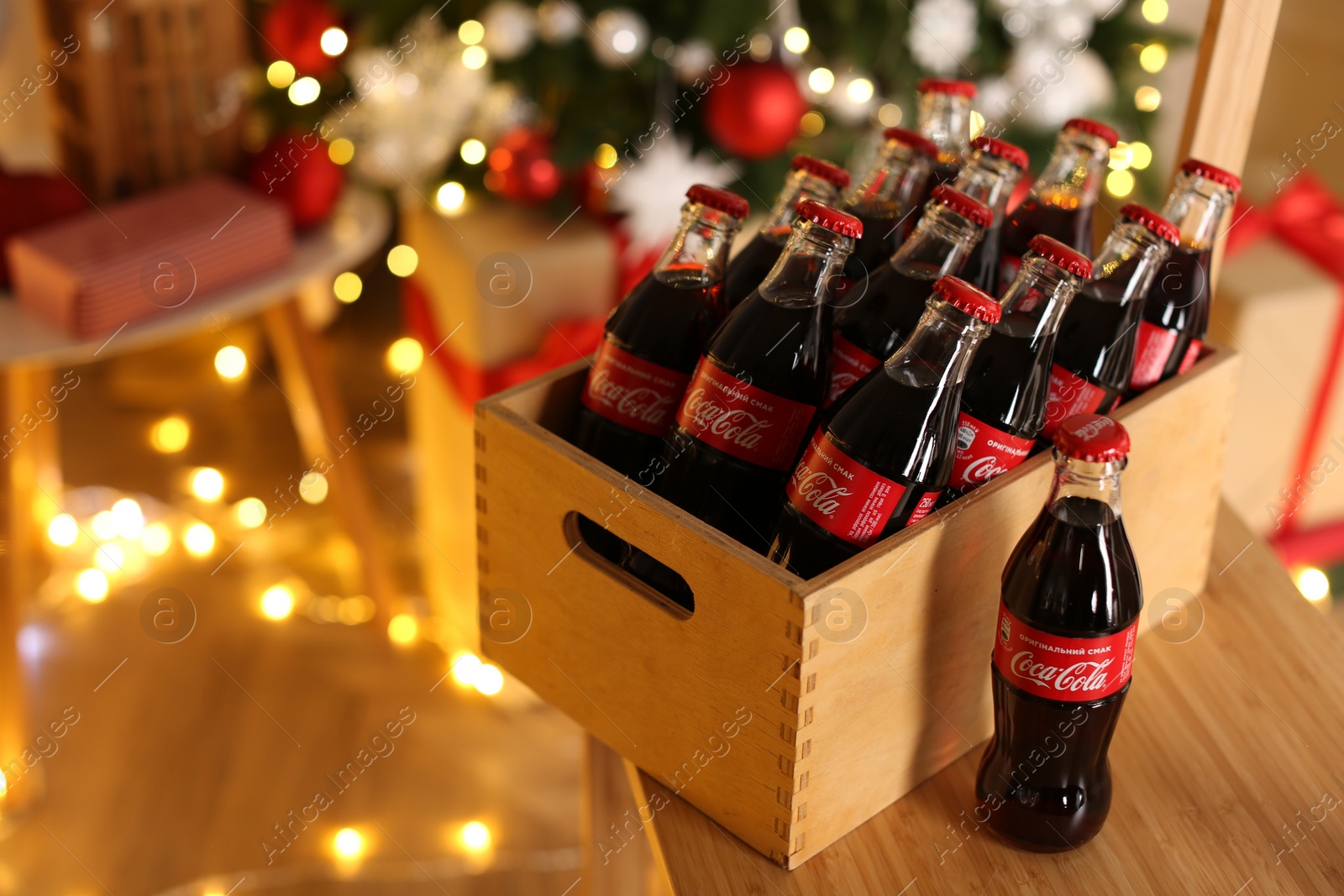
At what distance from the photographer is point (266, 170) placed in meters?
1.55

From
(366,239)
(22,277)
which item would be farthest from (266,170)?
(22,277)

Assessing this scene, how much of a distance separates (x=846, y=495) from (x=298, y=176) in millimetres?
1119

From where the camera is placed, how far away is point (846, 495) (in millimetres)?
654

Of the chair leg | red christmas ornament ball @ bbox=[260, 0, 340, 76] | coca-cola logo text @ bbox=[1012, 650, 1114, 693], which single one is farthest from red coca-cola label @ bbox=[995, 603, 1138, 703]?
red christmas ornament ball @ bbox=[260, 0, 340, 76]

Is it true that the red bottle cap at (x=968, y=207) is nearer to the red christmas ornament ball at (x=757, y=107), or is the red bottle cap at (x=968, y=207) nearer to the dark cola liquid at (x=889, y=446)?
the dark cola liquid at (x=889, y=446)

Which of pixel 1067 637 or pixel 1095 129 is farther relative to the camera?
pixel 1095 129

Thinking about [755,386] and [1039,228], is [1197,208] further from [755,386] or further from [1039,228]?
[755,386]

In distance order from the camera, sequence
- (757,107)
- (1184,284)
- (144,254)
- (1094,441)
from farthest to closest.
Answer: (757,107) < (144,254) < (1184,284) < (1094,441)

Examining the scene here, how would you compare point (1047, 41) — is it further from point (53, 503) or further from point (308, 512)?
point (53, 503)

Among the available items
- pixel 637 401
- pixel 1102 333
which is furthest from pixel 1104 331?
pixel 637 401

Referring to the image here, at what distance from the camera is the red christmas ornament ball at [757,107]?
1470 millimetres

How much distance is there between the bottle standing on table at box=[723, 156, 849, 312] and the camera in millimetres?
801

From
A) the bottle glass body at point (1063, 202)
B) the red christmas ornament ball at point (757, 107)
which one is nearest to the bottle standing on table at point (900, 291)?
the bottle glass body at point (1063, 202)

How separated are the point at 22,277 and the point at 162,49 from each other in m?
0.35
